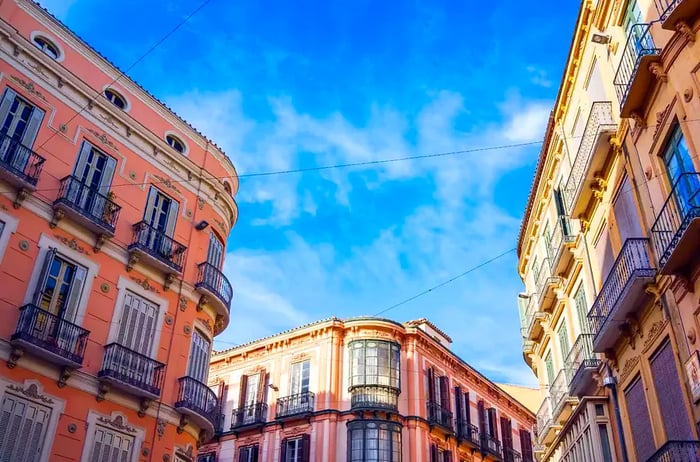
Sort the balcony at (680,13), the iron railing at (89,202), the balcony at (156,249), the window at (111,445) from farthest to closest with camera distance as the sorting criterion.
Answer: the balcony at (156,249) → the iron railing at (89,202) → the window at (111,445) → the balcony at (680,13)

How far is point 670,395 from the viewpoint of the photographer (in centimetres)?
1229

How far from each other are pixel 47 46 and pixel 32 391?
9.10 meters

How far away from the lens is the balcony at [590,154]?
14914mm

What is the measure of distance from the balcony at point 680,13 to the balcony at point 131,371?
14.0 m

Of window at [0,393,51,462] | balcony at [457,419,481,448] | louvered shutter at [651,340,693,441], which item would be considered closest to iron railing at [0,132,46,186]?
window at [0,393,51,462]


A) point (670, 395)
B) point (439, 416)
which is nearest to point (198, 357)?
point (670, 395)

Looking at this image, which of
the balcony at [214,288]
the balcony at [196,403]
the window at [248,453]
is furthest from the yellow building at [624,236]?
the window at [248,453]

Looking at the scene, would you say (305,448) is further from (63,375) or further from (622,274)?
(622,274)

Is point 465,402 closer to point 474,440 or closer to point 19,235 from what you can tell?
point 474,440

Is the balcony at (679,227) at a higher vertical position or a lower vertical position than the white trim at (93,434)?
higher

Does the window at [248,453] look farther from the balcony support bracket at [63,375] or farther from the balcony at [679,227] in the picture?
the balcony at [679,227]

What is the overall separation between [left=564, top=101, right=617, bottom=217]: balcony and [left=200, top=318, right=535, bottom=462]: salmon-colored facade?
16598mm

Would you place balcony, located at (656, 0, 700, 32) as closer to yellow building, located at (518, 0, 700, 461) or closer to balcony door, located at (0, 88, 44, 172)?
yellow building, located at (518, 0, 700, 461)

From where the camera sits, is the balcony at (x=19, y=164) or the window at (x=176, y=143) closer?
the balcony at (x=19, y=164)
